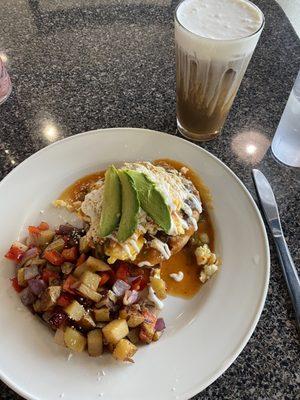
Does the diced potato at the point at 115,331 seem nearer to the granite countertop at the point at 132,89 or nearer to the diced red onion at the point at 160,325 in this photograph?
the diced red onion at the point at 160,325

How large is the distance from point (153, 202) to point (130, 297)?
0.95 feet

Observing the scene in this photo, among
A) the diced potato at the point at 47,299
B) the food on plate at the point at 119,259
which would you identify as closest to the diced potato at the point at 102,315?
the food on plate at the point at 119,259

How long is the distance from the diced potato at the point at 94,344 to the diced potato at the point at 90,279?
0.43 feet

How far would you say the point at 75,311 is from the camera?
3.62ft

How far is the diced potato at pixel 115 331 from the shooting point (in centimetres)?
106

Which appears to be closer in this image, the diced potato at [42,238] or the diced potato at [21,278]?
the diced potato at [21,278]

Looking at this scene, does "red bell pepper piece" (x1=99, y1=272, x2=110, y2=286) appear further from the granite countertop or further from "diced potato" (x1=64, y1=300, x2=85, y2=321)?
the granite countertop

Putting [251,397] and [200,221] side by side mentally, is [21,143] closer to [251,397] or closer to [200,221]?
[200,221]

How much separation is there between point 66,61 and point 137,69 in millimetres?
342

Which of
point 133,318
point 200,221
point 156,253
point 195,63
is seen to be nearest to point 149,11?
point 195,63

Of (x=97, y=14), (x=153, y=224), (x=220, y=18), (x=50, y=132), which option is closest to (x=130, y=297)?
(x=153, y=224)

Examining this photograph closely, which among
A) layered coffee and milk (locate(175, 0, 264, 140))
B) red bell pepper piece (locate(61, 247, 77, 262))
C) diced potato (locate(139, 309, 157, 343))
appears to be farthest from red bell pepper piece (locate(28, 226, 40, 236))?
layered coffee and milk (locate(175, 0, 264, 140))

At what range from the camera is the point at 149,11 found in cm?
220

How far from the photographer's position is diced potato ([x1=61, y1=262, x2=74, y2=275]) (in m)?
1.20
